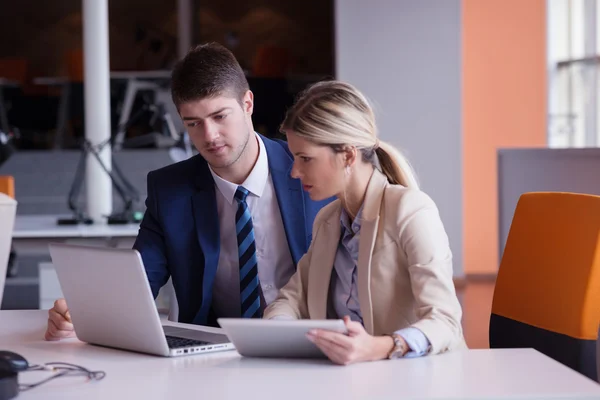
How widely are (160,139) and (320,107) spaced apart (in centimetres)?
375

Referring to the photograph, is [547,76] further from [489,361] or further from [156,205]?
[489,361]

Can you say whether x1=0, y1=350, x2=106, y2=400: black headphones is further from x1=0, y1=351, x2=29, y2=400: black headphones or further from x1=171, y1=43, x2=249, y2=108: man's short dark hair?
x1=171, y1=43, x2=249, y2=108: man's short dark hair

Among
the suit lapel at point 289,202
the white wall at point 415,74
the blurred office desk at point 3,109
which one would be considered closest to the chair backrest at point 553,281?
the suit lapel at point 289,202

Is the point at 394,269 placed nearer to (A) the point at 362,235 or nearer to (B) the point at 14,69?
(A) the point at 362,235

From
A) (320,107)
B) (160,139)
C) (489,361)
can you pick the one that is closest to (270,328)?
(489,361)

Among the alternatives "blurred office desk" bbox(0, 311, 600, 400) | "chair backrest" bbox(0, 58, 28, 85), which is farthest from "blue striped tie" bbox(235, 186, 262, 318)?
"chair backrest" bbox(0, 58, 28, 85)

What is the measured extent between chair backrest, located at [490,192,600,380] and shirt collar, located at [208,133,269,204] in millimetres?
693

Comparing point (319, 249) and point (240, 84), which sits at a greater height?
point (240, 84)

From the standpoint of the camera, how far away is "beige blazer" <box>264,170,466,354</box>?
181 cm

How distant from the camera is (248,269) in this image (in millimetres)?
2363

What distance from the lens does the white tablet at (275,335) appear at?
1.58m

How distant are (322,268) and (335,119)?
1.17 ft

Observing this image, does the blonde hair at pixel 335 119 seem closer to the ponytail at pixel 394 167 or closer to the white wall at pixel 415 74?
the ponytail at pixel 394 167

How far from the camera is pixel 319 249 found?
2.12m
